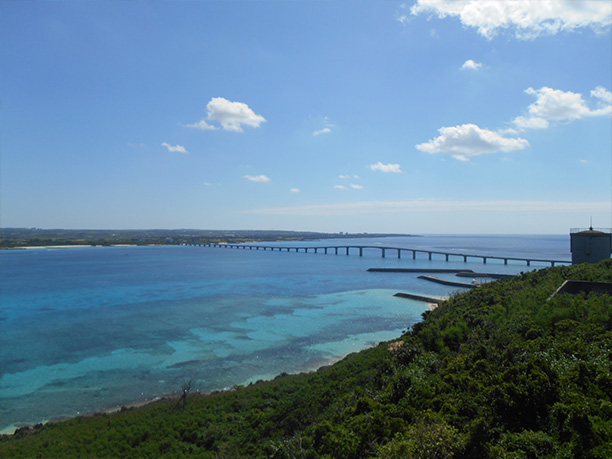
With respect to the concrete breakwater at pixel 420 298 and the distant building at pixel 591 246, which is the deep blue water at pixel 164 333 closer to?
the concrete breakwater at pixel 420 298

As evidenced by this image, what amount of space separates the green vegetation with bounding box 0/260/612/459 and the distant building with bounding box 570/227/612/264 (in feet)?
47.3

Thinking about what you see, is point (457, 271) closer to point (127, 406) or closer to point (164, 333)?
point (164, 333)

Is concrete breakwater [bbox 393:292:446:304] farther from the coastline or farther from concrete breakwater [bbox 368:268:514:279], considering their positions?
the coastline

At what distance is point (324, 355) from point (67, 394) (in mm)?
15464

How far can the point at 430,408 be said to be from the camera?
26.7ft

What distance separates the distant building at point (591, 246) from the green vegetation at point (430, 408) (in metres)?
14.4

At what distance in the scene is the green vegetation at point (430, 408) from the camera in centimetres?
630

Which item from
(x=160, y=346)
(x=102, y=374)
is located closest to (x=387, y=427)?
(x=102, y=374)

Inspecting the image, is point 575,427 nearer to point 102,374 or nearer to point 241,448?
point 241,448

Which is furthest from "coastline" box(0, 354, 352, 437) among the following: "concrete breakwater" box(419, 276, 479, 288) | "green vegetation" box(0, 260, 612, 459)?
"concrete breakwater" box(419, 276, 479, 288)

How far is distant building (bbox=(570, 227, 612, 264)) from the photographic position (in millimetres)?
30250

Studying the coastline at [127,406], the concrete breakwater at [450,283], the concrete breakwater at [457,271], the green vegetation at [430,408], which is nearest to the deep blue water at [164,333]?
the coastline at [127,406]


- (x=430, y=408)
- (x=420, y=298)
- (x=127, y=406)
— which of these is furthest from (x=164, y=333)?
(x=420, y=298)

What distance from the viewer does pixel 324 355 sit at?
24359 mm
